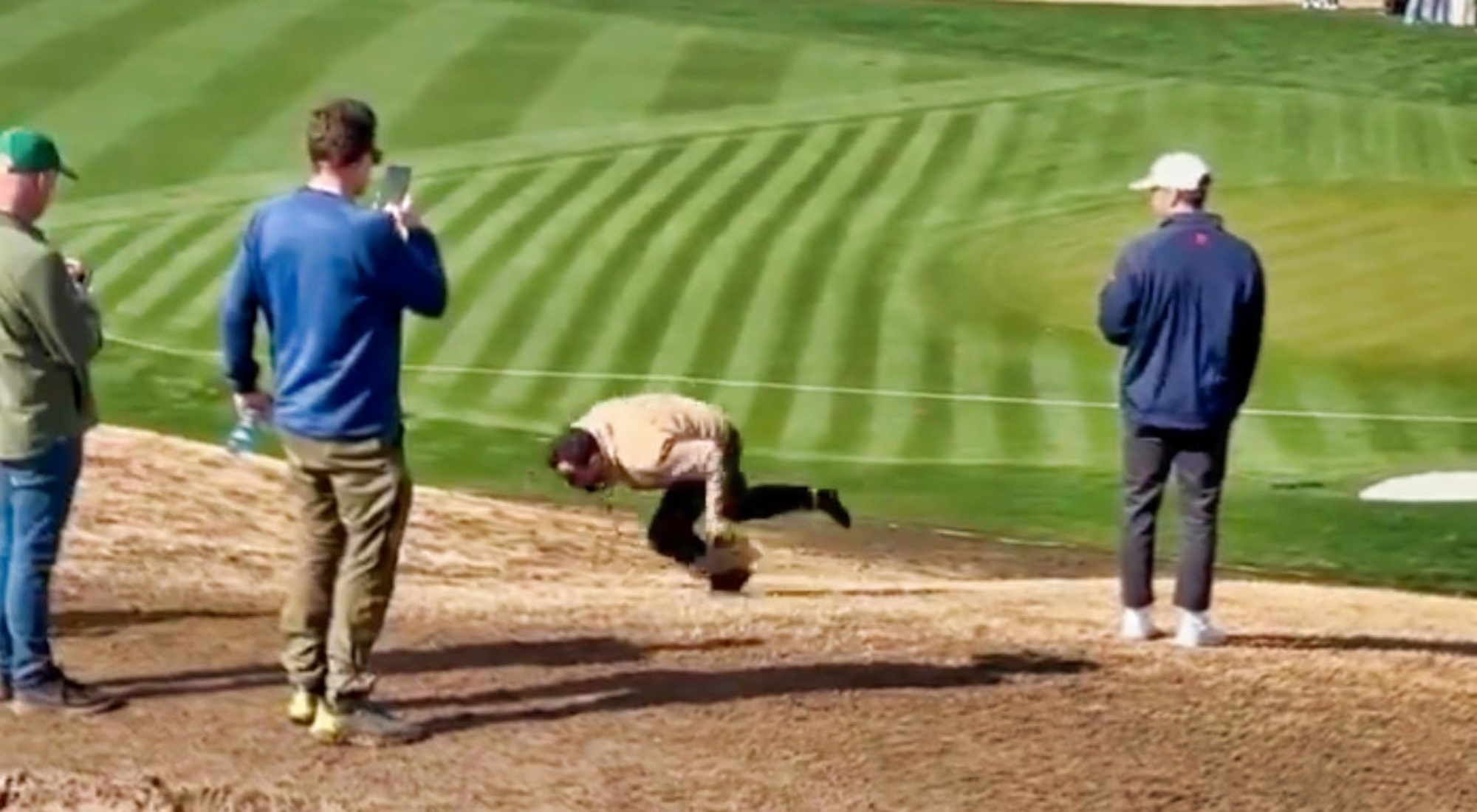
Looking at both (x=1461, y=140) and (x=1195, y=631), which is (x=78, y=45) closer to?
(x=1461, y=140)

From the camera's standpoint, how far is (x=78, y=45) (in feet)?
115

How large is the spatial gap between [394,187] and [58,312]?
1.14 m

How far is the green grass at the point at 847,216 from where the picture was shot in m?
22.1

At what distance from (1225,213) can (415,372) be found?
9.71 meters

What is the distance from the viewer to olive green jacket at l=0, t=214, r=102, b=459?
29.0 ft

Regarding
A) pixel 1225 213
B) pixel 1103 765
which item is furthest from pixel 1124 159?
pixel 1103 765

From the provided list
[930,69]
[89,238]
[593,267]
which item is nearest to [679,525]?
[593,267]

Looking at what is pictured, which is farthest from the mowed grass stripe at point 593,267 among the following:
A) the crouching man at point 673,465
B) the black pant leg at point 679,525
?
→ the crouching man at point 673,465

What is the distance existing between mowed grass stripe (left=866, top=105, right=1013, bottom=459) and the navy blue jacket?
36.2 ft

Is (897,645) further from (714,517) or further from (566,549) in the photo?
(566,549)

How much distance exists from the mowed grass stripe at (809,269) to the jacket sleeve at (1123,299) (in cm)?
1145

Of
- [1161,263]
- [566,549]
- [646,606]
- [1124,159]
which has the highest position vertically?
[1161,263]

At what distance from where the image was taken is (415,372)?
23.8 meters

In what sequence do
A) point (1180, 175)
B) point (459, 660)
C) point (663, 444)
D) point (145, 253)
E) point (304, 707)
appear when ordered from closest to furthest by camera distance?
1. point (304, 707)
2. point (459, 660)
3. point (1180, 175)
4. point (663, 444)
5. point (145, 253)
